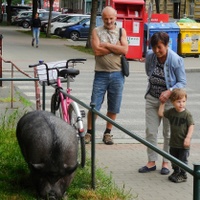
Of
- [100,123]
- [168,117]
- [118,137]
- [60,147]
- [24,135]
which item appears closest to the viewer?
[60,147]

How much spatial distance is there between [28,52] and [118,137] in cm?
1954

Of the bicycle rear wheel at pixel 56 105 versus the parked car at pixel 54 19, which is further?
the parked car at pixel 54 19

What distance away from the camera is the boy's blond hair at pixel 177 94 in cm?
685

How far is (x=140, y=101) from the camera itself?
13992 millimetres

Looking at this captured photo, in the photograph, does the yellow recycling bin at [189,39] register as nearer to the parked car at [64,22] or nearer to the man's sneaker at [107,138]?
the parked car at [64,22]

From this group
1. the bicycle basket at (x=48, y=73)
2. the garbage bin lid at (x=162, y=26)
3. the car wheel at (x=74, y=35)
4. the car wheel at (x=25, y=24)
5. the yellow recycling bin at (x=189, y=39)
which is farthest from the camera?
the car wheel at (x=25, y=24)

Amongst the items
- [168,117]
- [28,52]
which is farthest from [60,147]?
[28,52]

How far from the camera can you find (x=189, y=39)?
26.8 meters

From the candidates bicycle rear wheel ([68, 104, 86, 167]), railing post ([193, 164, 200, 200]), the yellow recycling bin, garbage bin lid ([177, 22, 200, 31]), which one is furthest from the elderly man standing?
garbage bin lid ([177, 22, 200, 31])

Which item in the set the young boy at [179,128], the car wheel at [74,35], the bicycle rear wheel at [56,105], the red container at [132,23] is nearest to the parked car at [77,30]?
the car wheel at [74,35]

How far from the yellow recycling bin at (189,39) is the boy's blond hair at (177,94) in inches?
788

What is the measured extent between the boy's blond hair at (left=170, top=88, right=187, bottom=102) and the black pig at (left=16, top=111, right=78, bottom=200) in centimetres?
133

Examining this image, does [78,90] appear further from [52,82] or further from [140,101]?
[52,82]

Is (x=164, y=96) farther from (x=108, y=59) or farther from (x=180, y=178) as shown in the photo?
(x=108, y=59)
